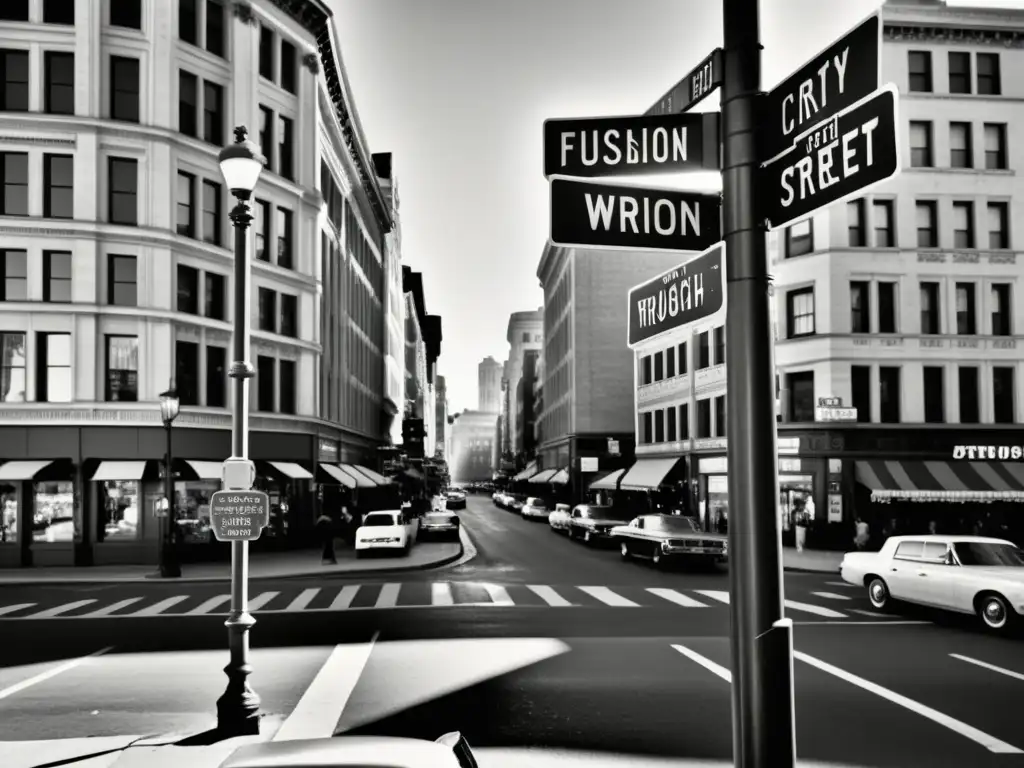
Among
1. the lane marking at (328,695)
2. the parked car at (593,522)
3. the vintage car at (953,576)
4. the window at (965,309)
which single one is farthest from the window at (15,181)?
the window at (965,309)

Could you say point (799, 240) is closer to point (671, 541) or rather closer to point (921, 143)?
point (921, 143)

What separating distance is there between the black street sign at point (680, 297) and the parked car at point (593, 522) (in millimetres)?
32552

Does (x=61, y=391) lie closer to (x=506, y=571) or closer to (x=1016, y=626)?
(x=506, y=571)

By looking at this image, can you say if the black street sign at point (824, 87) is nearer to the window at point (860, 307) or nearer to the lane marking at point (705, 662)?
the lane marking at point (705, 662)

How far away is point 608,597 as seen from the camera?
68.4 ft

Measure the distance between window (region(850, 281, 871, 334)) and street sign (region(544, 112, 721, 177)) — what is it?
36187mm

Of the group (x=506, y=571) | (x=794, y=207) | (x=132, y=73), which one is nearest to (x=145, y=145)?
(x=132, y=73)

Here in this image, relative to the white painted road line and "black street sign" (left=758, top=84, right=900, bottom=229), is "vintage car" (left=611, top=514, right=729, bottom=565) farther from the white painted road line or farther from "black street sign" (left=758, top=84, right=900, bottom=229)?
"black street sign" (left=758, top=84, right=900, bottom=229)

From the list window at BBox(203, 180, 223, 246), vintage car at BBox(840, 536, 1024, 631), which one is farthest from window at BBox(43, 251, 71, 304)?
vintage car at BBox(840, 536, 1024, 631)

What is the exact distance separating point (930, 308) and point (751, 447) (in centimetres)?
3856

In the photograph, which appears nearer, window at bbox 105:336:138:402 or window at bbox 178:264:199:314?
window at bbox 105:336:138:402

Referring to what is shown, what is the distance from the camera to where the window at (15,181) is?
31.8 m

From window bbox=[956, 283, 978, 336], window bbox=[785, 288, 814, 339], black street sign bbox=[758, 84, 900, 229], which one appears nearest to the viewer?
black street sign bbox=[758, 84, 900, 229]

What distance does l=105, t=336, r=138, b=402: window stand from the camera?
32.2 m
